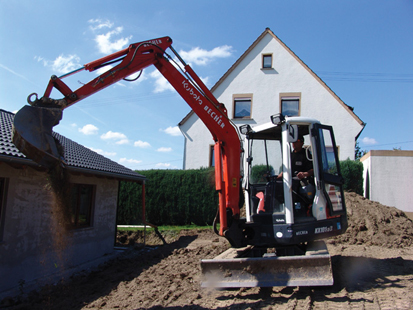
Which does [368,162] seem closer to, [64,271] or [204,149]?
[204,149]

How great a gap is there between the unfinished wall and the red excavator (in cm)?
→ 240

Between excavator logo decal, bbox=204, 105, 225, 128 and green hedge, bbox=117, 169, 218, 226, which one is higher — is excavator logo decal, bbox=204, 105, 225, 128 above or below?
above

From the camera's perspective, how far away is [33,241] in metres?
7.37

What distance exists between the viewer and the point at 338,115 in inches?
647

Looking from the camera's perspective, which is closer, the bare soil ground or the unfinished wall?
the bare soil ground

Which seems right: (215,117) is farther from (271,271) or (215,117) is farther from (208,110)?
(271,271)

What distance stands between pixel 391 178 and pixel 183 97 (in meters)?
11.4

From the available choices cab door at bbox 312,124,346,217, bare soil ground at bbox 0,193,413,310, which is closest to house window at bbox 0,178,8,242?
bare soil ground at bbox 0,193,413,310

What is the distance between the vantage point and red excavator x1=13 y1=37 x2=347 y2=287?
474cm

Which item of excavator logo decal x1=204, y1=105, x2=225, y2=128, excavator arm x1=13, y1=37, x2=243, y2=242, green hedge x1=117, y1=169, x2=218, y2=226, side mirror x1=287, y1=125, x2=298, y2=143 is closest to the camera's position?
excavator arm x1=13, y1=37, x2=243, y2=242

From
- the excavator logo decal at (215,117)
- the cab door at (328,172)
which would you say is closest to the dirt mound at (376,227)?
the cab door at (328,172)

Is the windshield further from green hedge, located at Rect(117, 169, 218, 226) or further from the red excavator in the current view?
green hedge, located at Rect(117, 169, 218, 226)

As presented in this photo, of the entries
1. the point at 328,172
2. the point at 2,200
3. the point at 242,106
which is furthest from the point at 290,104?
the point at 2,200

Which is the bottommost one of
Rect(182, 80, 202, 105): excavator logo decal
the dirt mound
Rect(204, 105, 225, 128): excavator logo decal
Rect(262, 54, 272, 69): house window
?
the dirt mound
